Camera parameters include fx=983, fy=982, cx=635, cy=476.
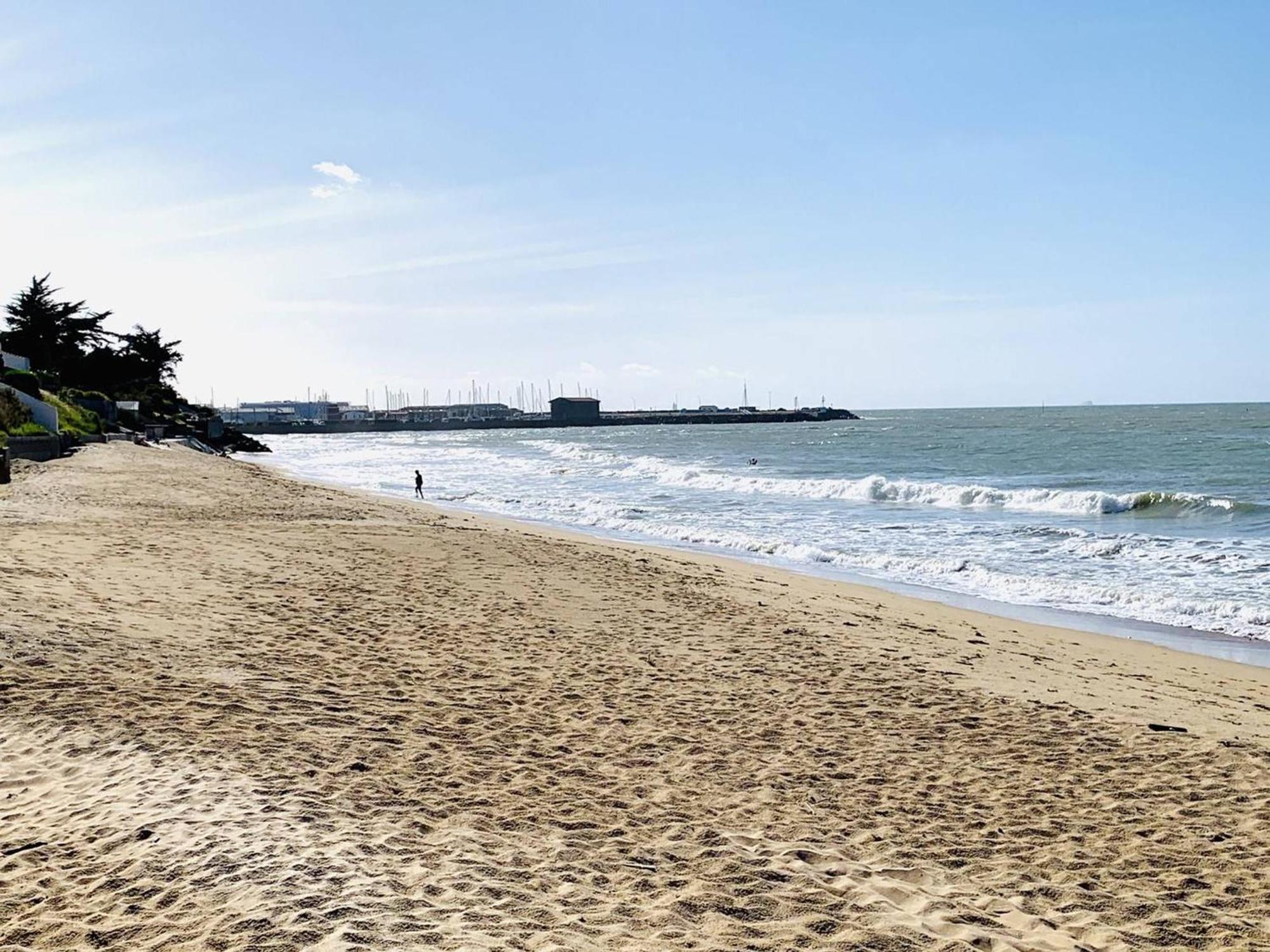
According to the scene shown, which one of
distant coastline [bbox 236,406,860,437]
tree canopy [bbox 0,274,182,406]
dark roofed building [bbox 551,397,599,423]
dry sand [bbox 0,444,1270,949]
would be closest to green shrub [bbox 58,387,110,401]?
tree canopy [bbox 0,274,182,406]

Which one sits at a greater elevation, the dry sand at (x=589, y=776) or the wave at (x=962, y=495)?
the dry sand at (x=589, y=776)

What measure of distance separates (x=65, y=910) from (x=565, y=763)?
3.01 metres

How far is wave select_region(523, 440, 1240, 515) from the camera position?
27.8m

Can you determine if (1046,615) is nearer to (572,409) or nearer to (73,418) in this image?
(73,418)

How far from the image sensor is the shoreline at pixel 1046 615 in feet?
38.2

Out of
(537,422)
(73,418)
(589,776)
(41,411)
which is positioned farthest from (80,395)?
(537,422)

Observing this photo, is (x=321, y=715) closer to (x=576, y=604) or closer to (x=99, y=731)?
(x=99, y=731)

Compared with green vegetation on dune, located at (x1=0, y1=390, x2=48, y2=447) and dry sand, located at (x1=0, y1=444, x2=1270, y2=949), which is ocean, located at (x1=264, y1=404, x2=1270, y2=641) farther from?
green vegetation on dune, located at (x1=0, y1=390, x2=48, y2=447)

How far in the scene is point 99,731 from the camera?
6078 mm

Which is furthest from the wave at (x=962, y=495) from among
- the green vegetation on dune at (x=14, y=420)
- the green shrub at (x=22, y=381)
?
the green shrub at (x=22, y=381)

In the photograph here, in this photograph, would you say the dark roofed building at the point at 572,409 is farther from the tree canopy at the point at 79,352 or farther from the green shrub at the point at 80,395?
the green shrub at the point at 80,395

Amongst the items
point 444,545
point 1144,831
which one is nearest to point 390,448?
point 444,545

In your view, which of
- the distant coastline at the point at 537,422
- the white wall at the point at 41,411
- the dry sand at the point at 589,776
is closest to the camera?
the dry sand at the point at 589,776

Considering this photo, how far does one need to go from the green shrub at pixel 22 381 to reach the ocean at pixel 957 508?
1194cm
